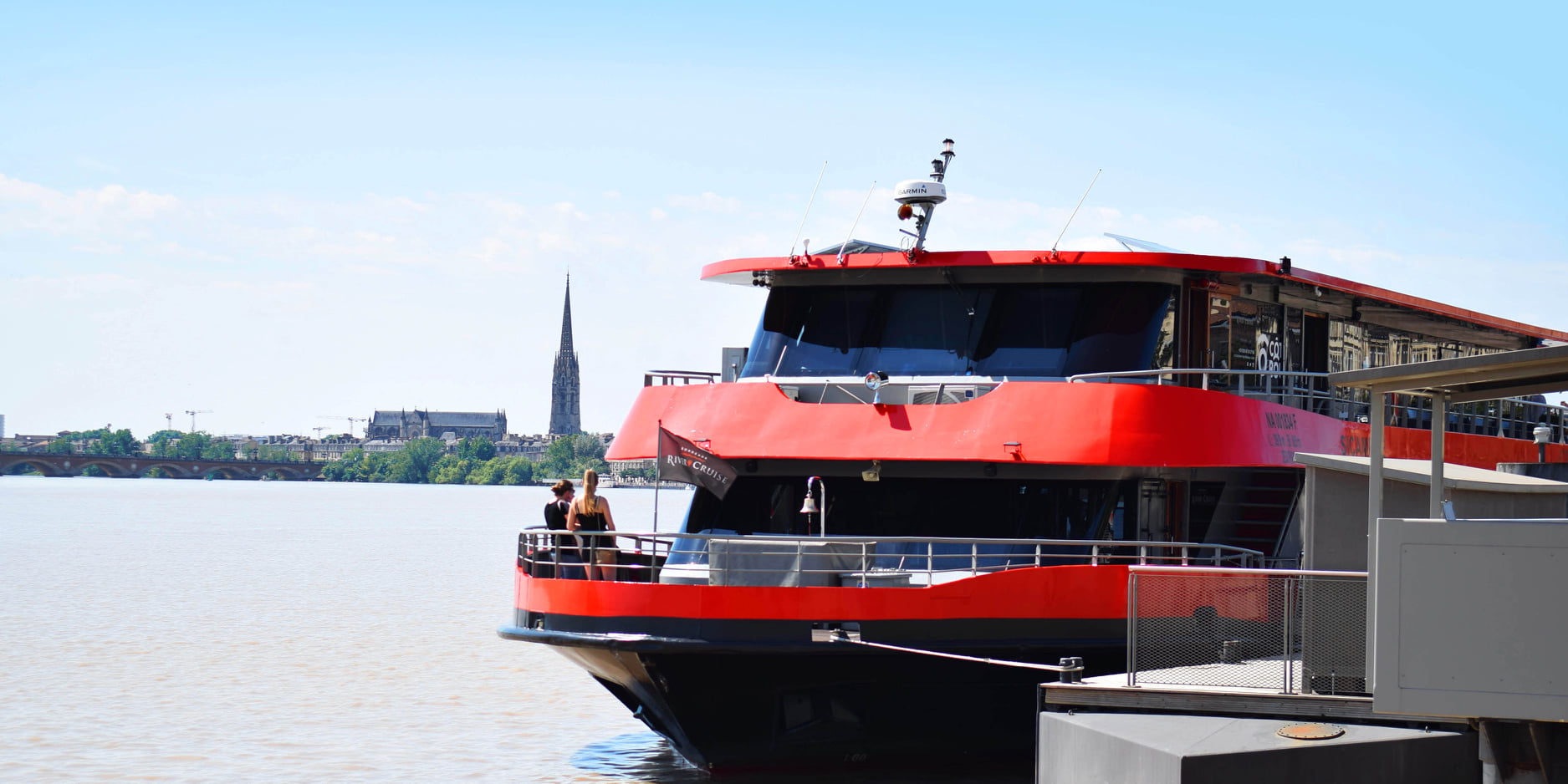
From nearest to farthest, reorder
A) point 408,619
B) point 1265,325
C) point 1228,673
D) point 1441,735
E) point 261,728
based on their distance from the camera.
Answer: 1. point 1441,735
2. point 1228,673
3. point 1265,325
4. point 261,728
5. point 408,619

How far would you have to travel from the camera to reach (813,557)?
546 inches

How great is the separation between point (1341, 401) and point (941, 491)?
5.07m

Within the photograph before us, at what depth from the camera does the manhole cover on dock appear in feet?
34.6

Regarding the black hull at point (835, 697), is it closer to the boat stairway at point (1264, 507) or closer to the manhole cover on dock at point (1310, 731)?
the boat stairway at point (1264, 507)

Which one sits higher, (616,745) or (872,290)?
(872,290)

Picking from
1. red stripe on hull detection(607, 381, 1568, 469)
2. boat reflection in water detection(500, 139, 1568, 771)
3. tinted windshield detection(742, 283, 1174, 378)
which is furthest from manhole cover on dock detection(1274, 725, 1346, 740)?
tinted windshield detection(742, 283, 1174, 378)

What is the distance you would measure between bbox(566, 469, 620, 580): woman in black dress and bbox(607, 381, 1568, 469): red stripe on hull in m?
Result: 1.30

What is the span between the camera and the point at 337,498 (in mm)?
154250

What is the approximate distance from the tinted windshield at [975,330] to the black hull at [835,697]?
314cm

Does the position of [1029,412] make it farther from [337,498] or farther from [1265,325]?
[337,498]

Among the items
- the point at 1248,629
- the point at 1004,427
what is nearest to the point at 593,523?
the point at 1004,427

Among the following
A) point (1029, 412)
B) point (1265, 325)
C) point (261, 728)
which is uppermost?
point (1265, 325)

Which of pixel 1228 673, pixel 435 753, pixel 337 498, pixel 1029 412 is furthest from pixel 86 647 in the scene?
pixel 337 498

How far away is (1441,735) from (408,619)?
26.1 metres
